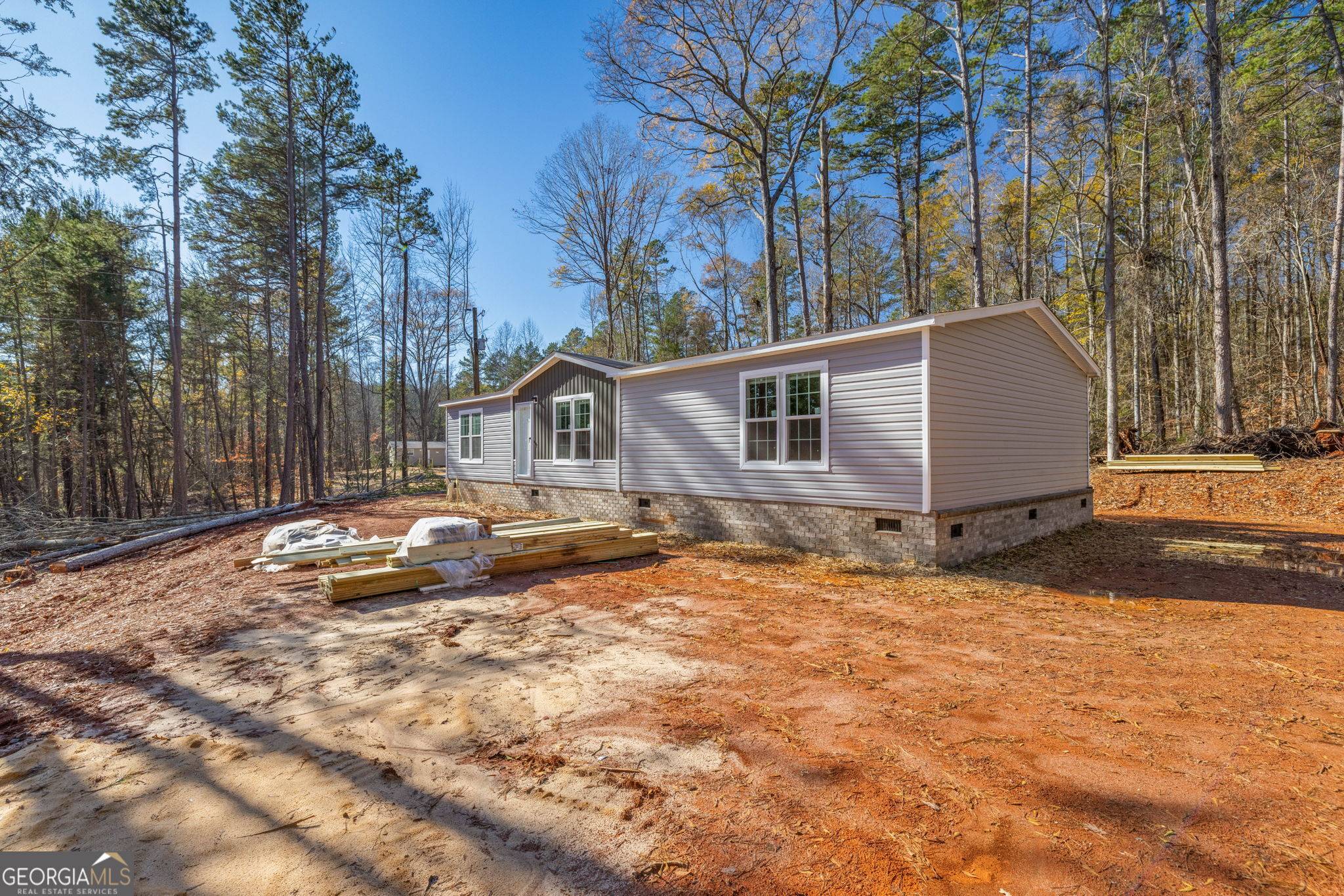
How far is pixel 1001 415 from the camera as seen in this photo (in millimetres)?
8242

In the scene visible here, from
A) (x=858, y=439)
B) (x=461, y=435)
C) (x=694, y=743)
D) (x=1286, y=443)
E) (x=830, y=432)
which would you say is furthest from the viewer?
(x=461, y=435)

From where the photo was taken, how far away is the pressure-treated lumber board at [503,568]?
17.9ft

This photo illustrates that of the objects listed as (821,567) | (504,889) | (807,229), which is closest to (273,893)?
(504,889)

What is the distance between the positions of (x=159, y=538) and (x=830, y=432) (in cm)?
1301

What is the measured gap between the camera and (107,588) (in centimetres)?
731

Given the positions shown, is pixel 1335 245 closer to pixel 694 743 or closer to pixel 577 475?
pixel 577 475

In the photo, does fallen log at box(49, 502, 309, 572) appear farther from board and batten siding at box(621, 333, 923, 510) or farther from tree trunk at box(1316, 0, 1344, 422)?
tree trunk at box(1316, 0, 1344, 422)

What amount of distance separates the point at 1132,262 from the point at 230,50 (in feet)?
95.2

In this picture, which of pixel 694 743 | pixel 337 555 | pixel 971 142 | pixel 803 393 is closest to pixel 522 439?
pixel 337 555

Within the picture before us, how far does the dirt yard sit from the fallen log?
14.1 feet

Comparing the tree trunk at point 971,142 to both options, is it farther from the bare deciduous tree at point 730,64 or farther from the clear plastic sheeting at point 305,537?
the clear plastic sheeting at point 305,537

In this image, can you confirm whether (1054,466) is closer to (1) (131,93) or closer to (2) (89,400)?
(1) (131,93)

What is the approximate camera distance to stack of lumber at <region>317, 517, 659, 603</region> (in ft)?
18.3

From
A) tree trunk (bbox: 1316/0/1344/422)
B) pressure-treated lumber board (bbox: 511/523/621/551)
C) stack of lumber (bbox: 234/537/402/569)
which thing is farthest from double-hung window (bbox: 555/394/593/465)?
tree trunk (bbox: 1316/0/1344/422)
